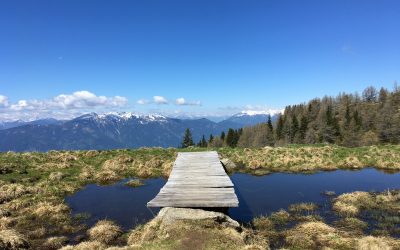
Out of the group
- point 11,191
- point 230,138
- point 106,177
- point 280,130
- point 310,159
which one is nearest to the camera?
point 11,191

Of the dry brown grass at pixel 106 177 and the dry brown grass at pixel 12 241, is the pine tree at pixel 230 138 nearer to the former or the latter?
the dry brown grass at pixel 106 177

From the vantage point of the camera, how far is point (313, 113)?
154 meters

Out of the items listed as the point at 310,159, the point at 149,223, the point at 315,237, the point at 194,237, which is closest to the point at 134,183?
the point at 149,223

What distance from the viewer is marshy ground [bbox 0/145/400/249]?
16188 mm

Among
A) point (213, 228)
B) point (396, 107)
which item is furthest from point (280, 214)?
point (396, 107)

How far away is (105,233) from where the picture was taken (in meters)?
18.2

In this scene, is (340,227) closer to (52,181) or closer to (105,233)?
(105,233)

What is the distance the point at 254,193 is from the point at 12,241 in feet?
61.5

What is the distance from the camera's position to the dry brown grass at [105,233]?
58.4ft

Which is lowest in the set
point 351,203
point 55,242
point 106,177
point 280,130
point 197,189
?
point 55,242

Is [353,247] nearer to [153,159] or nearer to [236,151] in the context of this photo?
[153,159]

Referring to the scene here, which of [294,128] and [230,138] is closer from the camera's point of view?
[294,128]

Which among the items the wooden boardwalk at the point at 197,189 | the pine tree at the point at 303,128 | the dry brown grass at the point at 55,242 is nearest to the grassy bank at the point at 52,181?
the dry brown grass at the point at 55,242

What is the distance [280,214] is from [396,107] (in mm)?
138306
